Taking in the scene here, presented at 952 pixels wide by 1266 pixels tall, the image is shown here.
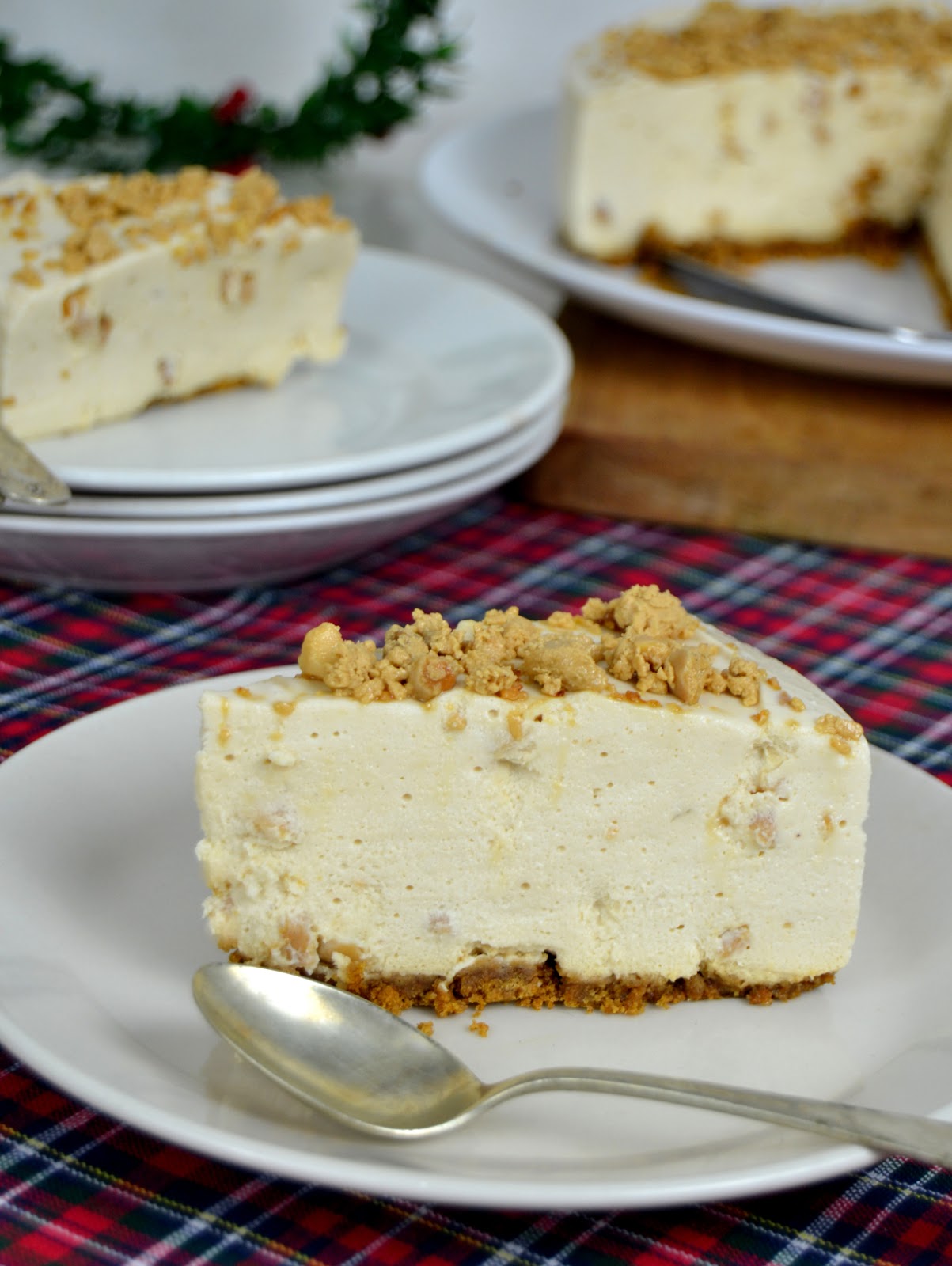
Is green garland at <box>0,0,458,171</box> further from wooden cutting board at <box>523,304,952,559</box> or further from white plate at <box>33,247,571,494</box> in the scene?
wooden cutting board at <box>523,304,952,559</box>

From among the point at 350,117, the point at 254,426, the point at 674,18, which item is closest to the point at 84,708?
the point at 254,426

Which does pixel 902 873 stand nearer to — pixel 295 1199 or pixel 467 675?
pixel 467 675

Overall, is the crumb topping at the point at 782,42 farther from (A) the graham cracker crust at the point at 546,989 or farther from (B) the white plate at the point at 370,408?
(A) the graham cracker crust at the point at 546,989

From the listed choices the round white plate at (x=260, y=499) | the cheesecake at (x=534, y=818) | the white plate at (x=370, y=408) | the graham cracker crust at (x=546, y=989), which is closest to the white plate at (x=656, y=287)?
the white plate at (x=370, y=408)

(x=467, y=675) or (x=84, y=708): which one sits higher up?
(x=467, y=675)

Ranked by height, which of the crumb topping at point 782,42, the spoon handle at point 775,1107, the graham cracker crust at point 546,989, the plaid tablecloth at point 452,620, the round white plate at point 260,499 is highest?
the crumb topping at point 782,42

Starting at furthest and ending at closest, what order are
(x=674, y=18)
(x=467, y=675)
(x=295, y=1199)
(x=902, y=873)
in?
(x=674, y=18) → (x=902, y=873) → (x=467, y=675) → (x=295, y=1199)
